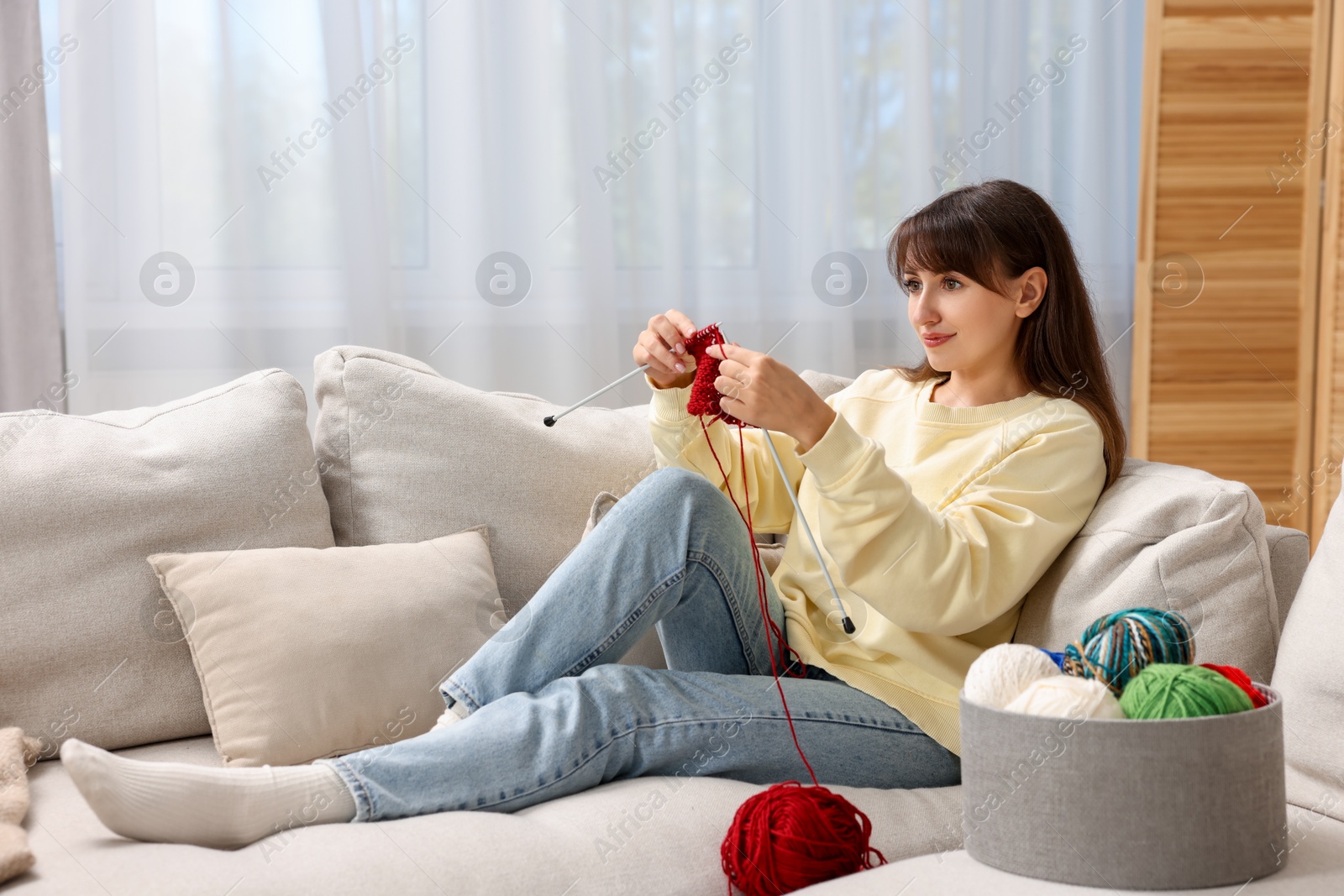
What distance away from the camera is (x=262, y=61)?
2.17m

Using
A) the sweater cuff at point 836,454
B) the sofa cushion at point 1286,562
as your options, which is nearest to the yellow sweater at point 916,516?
the sweater cuff at point 836,454

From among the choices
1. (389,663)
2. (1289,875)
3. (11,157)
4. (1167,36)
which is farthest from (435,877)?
(1167,36)

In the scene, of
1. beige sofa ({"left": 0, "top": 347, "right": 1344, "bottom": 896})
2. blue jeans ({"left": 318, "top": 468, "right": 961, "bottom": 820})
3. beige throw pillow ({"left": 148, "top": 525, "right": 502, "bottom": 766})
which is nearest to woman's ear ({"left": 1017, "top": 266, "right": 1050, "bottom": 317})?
beige sofa ({"left": 0, "top": 347, "right": 1344, "bottom": 896})

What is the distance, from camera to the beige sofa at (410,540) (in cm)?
101

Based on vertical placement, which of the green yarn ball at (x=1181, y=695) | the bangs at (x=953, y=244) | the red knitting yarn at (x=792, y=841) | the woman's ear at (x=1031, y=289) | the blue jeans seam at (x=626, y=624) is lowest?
the red knitting yarn at (x=792, y=841)

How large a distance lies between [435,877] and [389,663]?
0.45m

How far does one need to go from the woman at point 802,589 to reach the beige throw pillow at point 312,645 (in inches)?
5.3

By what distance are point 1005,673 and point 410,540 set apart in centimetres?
91

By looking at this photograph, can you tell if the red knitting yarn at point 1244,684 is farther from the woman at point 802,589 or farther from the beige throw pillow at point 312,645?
the beige throw pillow at point 312,645

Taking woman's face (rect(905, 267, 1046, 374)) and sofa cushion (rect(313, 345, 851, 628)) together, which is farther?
sofa cushion (rect(313, 345, 851, 628))

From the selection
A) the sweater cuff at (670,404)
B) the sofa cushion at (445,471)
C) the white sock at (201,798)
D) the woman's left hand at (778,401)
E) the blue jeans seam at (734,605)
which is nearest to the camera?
the white sock at (201,798)

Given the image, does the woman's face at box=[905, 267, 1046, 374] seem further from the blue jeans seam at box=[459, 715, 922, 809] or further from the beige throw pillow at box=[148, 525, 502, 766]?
the beige throw pillow at box=[148, 525, 502, 766]

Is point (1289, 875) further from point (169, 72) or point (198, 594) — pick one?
point (169, 72)

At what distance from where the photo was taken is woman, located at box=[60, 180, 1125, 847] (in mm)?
1120
